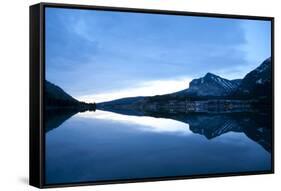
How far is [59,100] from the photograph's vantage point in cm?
819

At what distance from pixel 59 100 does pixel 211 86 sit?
222cm

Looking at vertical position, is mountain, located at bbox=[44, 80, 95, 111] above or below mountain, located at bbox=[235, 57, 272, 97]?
below

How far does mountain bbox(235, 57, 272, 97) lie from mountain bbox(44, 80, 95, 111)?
2331mm

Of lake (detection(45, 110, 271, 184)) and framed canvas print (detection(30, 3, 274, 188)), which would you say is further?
lake (detection(45, 110, 271, 184))

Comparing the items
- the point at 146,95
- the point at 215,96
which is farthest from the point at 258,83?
the point at 146,95

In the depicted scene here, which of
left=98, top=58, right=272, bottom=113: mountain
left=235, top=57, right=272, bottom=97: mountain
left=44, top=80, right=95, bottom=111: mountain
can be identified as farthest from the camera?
left=235, top=57, right=272, bottom=97: mountain

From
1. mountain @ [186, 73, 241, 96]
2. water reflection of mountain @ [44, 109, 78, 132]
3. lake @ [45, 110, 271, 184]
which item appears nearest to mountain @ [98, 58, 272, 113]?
mountain @ [186, 73, 241, 96]

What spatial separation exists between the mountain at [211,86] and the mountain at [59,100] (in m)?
1.50

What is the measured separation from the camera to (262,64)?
947 centimetres

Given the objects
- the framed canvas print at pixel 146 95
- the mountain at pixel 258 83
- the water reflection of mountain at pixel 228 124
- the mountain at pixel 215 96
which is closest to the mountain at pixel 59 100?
the framed canvas print at pixel 146 95

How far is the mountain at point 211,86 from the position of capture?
354 inches

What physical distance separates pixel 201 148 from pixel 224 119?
570 millimetres

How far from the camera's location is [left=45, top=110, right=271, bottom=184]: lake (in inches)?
326

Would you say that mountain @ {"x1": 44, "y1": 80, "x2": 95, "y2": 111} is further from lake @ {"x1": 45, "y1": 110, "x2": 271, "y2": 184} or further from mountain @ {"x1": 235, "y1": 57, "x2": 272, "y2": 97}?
mountain @ {"x1": 235, "y1": 57, "x2": 272, "y2": 97}
